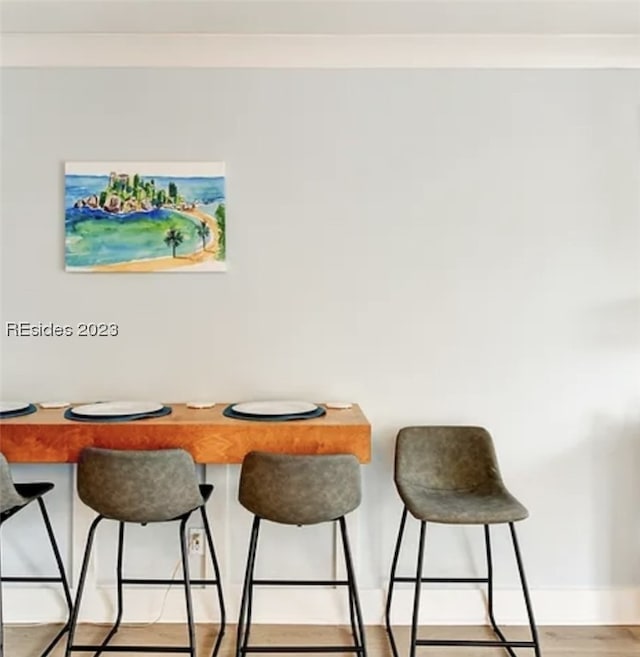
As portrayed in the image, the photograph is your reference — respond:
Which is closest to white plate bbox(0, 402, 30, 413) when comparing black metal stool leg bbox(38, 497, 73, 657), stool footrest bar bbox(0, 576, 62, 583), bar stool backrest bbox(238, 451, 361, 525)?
black metal stool leg bbox(38, 497, 73, 657)

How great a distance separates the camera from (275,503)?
1.84 meters

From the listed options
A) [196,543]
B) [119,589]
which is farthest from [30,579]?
[196,543]

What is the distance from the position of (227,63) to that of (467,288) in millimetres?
1361

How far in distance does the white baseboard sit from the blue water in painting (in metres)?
1.39

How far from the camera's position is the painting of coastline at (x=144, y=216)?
7.64 ft

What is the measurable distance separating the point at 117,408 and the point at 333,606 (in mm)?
1193

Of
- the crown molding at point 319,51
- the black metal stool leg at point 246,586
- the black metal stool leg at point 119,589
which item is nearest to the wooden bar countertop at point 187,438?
the black metal stool leg at point 246,586

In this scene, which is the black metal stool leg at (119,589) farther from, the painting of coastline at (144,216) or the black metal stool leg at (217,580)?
the painting of coastline at (144,216)

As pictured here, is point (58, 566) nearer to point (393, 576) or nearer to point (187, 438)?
point (187, 438)

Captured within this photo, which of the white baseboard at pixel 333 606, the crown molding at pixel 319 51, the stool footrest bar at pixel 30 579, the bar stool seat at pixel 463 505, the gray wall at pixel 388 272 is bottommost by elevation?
the white baseboard at pixel 333 606

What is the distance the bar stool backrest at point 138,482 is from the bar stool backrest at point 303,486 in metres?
0.24

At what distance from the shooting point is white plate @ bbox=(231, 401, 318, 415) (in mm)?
2074

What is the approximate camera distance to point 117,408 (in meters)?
2.14

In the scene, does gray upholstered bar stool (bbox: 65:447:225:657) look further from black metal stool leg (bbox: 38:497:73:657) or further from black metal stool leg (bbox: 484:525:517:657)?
black metal stool leg (bbox: 484:525:517:657)
